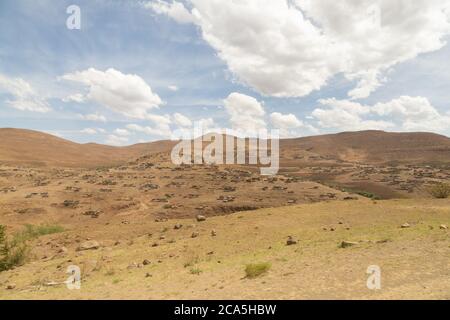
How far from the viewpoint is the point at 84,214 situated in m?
27.7

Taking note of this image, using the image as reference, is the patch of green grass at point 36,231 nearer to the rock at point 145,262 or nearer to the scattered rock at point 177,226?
the scattered rock at point 177,226

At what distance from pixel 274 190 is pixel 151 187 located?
13599mm

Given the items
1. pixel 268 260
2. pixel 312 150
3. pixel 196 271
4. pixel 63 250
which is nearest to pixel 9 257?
Answer: pixel 63 250

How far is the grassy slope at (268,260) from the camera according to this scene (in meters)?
8.59

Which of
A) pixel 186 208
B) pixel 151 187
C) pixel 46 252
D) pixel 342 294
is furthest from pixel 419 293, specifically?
pixel 151 187

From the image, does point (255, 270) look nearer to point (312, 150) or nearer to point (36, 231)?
point (36, 231)

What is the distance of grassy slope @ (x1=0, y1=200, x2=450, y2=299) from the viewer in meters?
8.59

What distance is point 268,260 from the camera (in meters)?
11.7

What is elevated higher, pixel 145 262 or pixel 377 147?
pixel 377 147

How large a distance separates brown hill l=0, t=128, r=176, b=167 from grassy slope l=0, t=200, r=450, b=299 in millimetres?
71993

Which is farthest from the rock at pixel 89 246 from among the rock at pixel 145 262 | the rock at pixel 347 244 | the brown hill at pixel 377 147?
the brown hill at pixel 377 147

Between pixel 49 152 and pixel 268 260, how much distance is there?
101812 millimetres

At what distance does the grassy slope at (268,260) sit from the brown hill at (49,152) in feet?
236
